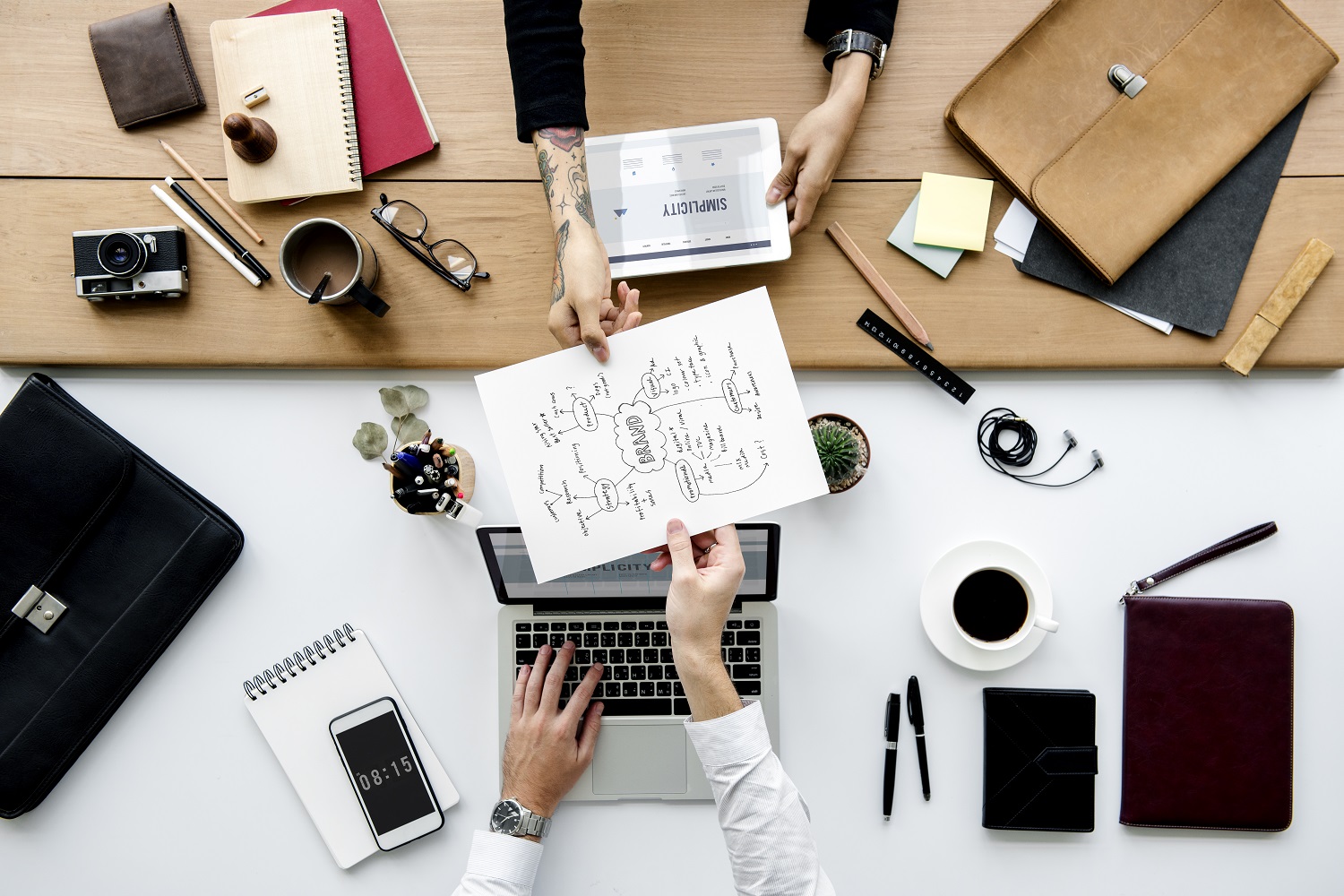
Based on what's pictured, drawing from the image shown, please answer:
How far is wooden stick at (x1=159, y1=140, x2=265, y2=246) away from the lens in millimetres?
1125

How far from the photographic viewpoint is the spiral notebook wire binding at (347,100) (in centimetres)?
111

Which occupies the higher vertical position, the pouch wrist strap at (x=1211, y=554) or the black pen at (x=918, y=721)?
the pouch wrist strap at (x=1211, y=554)

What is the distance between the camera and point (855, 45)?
1.07 meters

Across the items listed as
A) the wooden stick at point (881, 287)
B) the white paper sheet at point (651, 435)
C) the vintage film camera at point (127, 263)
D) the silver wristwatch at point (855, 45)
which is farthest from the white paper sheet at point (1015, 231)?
the vintage film camera at point (127, 263)

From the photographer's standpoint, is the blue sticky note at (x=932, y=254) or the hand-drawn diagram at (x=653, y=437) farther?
the blue sticky note at (x=932, y=254)

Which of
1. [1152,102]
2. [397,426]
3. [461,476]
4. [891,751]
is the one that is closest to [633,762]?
[891,751]

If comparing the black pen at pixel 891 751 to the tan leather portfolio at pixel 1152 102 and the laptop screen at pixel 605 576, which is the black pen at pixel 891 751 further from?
the tan leather portfolio at pixel 1152 102

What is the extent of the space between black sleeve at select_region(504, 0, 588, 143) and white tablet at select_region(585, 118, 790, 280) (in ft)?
0.32

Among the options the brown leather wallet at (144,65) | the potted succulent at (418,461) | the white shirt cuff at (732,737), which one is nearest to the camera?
the white shirt cuff at (732,737)

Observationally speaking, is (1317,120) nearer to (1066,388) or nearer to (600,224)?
(1066,388)

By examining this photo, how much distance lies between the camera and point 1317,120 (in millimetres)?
1102

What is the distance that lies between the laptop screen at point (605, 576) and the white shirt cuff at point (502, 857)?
12.0 inches

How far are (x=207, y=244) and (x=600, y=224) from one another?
0.55m

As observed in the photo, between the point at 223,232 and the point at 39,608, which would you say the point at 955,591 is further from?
the point at 39,608
